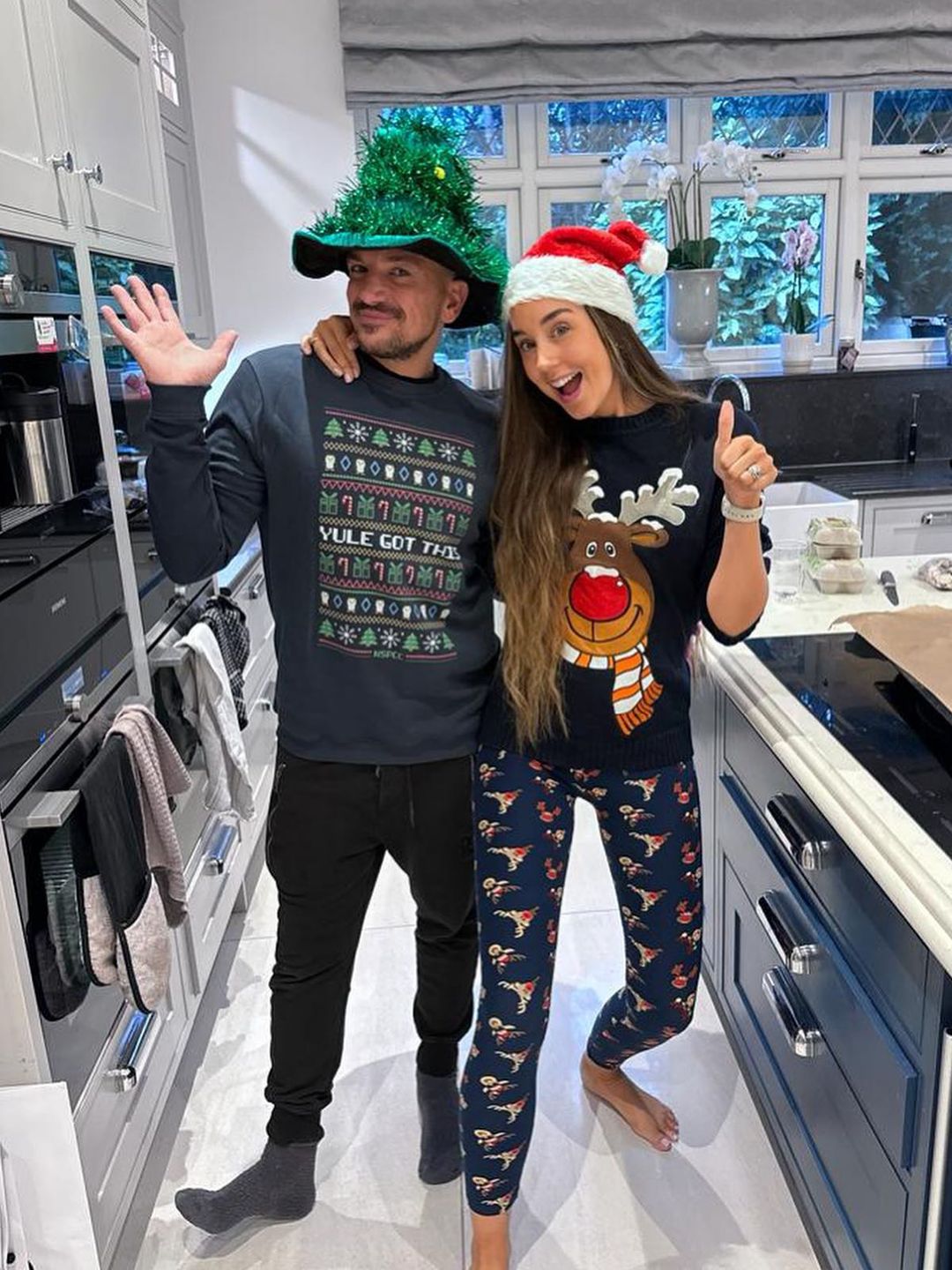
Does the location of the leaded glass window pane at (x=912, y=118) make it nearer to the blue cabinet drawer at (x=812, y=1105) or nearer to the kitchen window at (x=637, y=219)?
the kitchen window at (x=637, y=219)

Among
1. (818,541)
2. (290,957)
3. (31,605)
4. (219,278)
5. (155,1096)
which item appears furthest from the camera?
(219,278)

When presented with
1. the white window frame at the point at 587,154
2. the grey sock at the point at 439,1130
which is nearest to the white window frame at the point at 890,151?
the white window frame at the point at 587,154

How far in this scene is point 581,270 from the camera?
1.34 m

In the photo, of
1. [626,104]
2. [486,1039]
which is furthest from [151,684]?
[626,104]

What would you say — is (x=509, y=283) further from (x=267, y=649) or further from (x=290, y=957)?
(x=267, y=649)

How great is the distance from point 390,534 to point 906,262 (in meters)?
3.33

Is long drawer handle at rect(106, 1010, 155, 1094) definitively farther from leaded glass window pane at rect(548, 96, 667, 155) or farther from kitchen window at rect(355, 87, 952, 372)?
leaded glass window pane at rect(548, 96, 667, 155)

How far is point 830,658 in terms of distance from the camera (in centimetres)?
167

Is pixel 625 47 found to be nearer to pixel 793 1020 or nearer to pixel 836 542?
pixel 836 542

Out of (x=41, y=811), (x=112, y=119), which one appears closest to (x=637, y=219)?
(x=112, y=119)

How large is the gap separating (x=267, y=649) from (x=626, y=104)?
2.30 meters

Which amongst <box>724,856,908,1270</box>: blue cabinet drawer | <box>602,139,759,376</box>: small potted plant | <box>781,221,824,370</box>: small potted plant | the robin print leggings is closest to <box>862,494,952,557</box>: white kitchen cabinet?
<box>781,221,824,370</box>: small potted plant

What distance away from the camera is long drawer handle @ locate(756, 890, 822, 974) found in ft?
4.70

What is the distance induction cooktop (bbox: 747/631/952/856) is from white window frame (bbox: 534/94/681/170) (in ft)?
8.33
